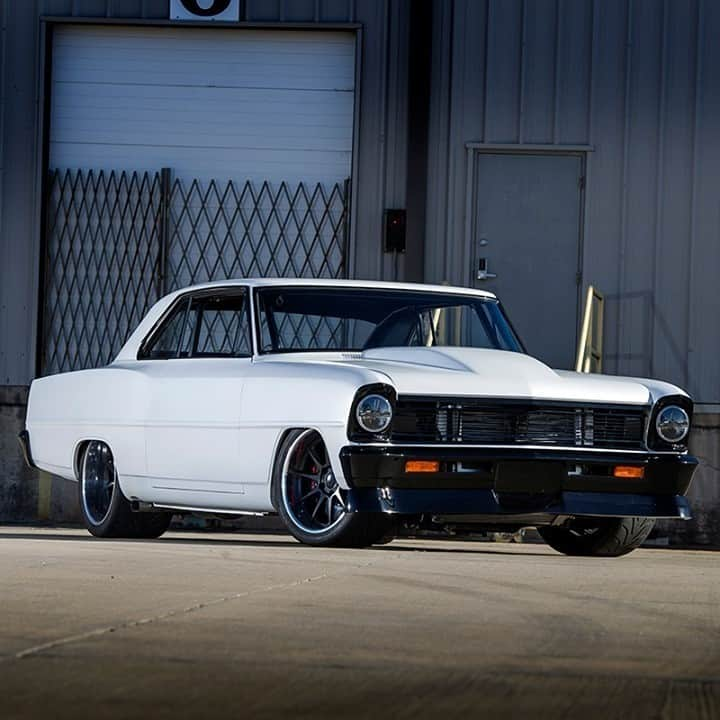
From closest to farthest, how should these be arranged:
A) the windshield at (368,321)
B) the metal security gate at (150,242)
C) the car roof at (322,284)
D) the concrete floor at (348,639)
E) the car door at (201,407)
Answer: the concrete floor at (348,639)
the car door at (201,407)
the windshield at (368,321)
the car roof at (322,284)
the metal security gate at (150,242)

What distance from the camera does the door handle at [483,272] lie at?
15320 millimetres

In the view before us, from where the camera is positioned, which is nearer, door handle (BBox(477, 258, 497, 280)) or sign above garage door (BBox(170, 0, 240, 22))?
door handle (BBox(477, 258, 497, 280))

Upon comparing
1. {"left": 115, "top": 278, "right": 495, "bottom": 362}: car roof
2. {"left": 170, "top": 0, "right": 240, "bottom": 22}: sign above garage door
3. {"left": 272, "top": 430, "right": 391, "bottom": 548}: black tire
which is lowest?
{"left": 272, "top": 430, "right": 391, "bottom": 548}: black tire

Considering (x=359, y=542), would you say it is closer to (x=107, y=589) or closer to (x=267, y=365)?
(x=267, y=365)

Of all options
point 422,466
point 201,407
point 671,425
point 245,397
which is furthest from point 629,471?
point 201,407

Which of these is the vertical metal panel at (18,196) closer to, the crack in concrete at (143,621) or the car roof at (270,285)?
the car roof at (270,285)

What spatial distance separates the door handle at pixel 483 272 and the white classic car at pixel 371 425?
5.40 meters

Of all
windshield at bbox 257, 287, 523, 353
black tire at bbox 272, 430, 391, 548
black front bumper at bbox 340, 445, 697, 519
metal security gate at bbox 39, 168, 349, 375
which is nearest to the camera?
black front bumper at bbox 340, 445, 697, 519

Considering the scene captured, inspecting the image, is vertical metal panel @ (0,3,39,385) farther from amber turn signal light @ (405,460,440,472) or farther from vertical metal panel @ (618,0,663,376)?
amber turn signal light @ (405,460,440,472)

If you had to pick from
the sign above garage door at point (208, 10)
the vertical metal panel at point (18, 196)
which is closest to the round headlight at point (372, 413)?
the vertical metal panel at point (18, 196)

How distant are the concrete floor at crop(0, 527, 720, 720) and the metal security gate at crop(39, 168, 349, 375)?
27.5 feet

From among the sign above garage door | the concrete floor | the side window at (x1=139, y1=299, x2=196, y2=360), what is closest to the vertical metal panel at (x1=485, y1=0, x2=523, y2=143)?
the sign above garage door

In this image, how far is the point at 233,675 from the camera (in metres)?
3.84

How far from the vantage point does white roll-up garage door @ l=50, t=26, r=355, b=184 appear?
15766 mm
